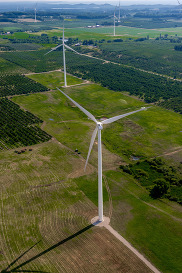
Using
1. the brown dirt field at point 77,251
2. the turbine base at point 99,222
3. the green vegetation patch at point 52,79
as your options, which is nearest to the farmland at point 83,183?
the brown dirt field at point 77,251

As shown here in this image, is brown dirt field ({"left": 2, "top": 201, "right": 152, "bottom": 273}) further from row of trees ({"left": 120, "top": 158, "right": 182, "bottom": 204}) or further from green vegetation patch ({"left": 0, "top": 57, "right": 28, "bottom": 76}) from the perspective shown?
green vegetation patch ({"left": 0, "top": 57, "right": 28, "bottom": 76})

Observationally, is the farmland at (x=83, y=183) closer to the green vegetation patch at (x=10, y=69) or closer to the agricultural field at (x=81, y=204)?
the agricultural field at (x=81, y=204)

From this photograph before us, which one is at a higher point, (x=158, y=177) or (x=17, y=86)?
(x=17, y=86)

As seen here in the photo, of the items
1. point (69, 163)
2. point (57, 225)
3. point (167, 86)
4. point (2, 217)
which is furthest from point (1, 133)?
point (167, 86)

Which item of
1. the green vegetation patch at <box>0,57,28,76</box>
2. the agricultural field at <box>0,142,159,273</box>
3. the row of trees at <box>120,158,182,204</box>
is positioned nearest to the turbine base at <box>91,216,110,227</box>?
the agricultural field at <box>0,142,159,273</box>

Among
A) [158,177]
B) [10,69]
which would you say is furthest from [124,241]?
[10,69]

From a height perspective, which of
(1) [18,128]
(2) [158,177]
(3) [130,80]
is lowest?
(2) [158,177]

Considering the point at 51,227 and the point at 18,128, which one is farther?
the point at 18,128

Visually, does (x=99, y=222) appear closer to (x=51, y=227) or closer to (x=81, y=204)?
(x=81, y=204)
